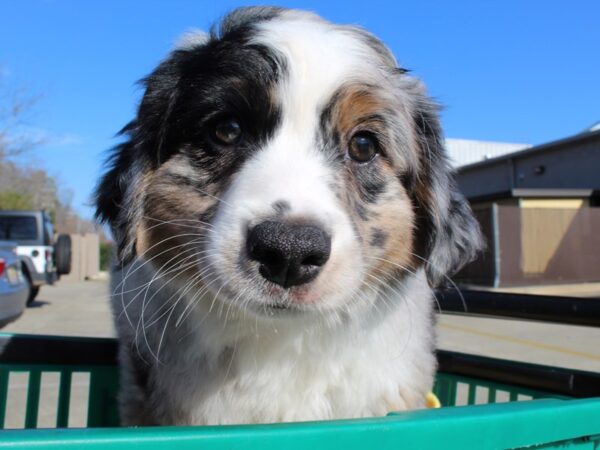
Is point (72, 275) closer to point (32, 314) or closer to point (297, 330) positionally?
point (32, 314)

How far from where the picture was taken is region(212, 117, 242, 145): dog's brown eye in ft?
8.79

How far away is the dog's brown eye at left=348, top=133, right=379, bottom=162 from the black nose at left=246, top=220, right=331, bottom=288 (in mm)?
738

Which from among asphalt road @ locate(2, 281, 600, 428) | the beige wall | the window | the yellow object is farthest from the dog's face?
the beige wall

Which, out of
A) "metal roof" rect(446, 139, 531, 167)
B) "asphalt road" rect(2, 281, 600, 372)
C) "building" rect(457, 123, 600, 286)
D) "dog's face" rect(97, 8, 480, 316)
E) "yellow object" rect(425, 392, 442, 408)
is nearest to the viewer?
"dog's face" rect(97, 8, 480, 316)

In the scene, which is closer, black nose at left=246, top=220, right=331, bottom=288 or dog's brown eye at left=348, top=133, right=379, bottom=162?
black nose at left=246, top=220, right=331, bottom=288

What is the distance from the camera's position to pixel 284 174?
2359 mm

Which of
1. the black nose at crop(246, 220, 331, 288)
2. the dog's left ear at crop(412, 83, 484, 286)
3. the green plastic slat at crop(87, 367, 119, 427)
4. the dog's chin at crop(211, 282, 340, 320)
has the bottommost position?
the green plastic slat at crop(87, 367, 119, 427)

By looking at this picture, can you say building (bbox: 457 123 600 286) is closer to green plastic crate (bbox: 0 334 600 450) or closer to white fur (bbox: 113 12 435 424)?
white fur (bbox: 113 12 435 424)

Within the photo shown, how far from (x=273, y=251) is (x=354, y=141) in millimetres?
872

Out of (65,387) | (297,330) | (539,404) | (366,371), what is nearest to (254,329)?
(297,330)

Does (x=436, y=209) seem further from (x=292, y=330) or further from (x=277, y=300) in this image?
(x=277, y=300)

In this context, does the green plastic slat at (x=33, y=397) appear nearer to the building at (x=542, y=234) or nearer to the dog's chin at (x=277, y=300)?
the dog's chin at (x=277, y=300)

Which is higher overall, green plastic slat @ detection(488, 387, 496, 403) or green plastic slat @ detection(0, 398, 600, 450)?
green plastic slat @ detection(0, 398, 600, 450)

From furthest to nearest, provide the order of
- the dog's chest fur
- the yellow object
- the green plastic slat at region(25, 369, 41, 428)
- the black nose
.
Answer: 1. the green plastic slat at region(25, 369, 41, 428)
2. the yellow object
3. the dog's chest fur
4. the black nose
